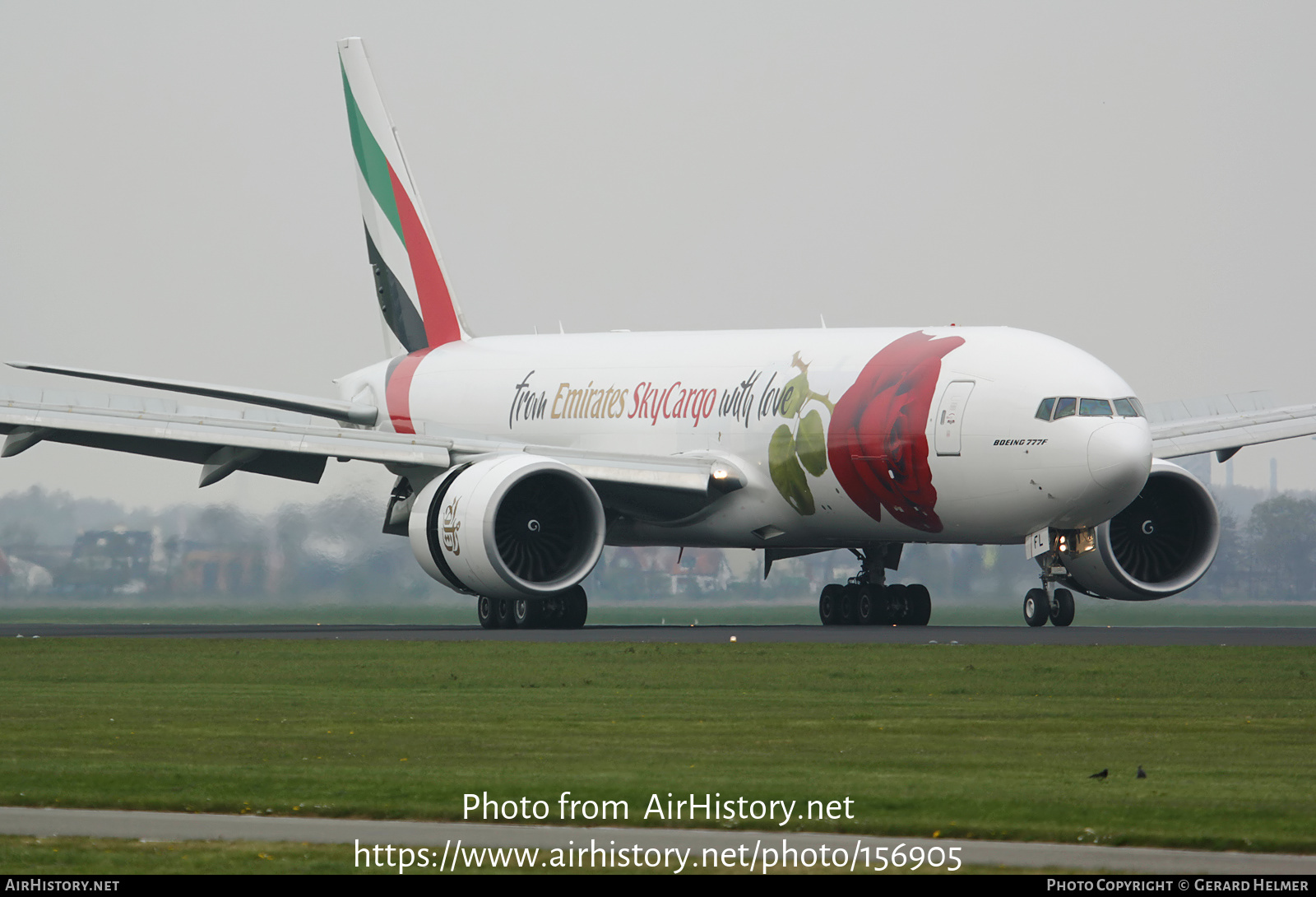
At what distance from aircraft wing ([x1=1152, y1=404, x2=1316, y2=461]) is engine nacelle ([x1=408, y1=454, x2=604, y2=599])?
29.6 feet

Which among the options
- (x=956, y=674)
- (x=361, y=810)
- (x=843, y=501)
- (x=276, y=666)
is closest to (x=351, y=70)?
(x=843, y=501)

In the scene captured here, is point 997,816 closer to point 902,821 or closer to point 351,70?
point 902,821

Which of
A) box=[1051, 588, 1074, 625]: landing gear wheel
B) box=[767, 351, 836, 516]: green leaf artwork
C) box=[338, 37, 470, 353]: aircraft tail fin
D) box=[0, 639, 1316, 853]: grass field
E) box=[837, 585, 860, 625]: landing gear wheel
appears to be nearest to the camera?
box=[0, 639, 1316, 853]: grass field

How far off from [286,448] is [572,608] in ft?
16.0

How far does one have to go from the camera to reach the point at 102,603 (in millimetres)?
43562

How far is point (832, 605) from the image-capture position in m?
33.9

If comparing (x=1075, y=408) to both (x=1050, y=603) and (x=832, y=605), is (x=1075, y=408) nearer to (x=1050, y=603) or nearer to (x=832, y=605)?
(x=1050, y=603)

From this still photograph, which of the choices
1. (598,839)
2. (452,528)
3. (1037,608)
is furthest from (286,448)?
(598,839)

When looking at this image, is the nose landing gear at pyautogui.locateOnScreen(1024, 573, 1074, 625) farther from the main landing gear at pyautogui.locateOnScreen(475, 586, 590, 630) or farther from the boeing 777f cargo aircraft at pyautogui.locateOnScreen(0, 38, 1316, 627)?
the main landing gear at pyautogui.locateOnScreen(475, 586, 590, 630)

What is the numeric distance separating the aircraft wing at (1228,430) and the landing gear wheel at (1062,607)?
3854mm

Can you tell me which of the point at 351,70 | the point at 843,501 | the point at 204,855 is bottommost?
the point at 204,855

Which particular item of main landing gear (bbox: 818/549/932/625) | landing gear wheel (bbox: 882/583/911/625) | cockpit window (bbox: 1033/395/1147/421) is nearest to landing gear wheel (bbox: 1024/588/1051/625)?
cockpit window (bbox: 1033/395/1147/421)

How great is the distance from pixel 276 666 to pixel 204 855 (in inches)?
496

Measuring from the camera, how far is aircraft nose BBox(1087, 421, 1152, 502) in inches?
1094
